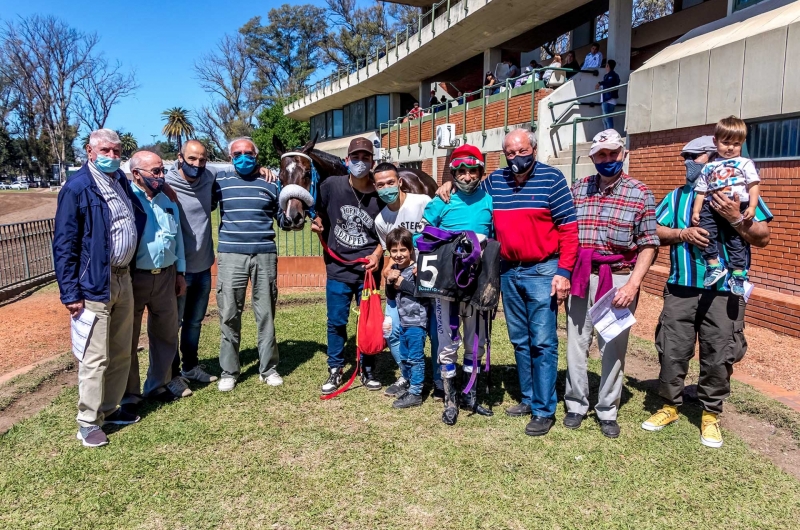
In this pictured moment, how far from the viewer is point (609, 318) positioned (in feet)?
12.3

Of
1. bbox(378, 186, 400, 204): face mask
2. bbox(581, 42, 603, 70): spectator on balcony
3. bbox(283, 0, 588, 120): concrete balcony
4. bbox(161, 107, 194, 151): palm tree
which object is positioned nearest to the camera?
bbox(378, 186, 400, 204): face mask

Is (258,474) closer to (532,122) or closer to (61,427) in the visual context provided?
(61,427)

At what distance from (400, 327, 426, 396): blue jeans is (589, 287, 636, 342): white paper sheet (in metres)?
1.37

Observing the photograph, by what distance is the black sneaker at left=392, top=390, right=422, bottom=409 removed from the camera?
14.6 feet

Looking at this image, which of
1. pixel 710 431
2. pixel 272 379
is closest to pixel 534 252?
pixel 710 431

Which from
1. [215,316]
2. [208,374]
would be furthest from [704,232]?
[215,316]

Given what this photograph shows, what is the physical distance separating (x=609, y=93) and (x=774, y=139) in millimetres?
6412

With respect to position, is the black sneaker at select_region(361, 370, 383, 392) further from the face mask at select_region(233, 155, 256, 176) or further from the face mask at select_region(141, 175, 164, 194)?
the face mask at select_region(141, 175, 164, 194)

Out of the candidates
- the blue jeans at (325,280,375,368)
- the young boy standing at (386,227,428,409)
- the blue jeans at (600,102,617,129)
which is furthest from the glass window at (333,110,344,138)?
the young boy standing at (386,227,428,409)

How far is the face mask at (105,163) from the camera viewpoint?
3768mm

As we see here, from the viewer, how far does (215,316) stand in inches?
315

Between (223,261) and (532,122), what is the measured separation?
11.1 meters

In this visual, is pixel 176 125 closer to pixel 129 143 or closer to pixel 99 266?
pixel 129 143

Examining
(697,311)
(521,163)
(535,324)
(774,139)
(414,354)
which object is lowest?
(414,354)
